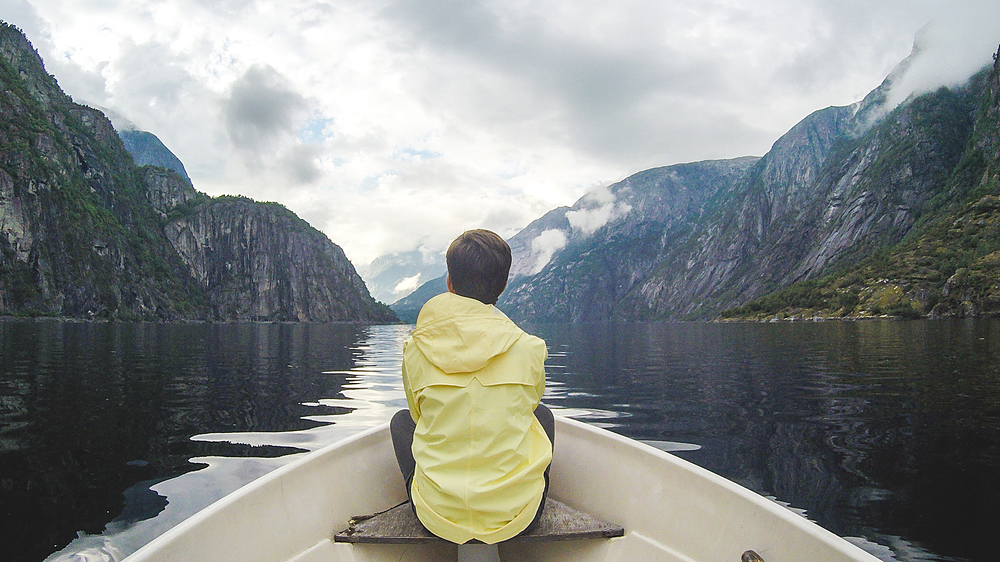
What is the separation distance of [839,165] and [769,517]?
238 m

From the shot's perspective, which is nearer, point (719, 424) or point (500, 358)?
point (500, 358)

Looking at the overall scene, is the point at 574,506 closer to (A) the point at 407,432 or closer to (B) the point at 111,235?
(A) the point at 407,432

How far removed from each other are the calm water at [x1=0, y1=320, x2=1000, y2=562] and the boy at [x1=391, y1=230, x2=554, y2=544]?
367 cm

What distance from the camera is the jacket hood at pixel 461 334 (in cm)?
287

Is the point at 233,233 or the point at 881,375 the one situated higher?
the point at 233,233

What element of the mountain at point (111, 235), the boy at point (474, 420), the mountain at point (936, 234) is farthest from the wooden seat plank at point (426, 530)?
the mountain at point (111, 235)

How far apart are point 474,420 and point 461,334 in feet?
1.60

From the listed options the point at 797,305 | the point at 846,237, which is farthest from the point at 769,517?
the point at 846,237

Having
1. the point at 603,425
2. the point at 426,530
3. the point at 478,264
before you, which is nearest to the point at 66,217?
the point at 603,425

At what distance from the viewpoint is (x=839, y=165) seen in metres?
197

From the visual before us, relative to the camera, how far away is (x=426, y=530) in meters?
3.68

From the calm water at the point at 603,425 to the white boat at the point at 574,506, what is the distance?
2.11 meters

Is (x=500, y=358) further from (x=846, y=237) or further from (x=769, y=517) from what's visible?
(x=846, y=237)

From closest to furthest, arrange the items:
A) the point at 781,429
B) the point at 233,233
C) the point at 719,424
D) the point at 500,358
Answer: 1. the point at 500,358
2. the point at 781,429
3. the point at 719,424
4. the point at 233,233
